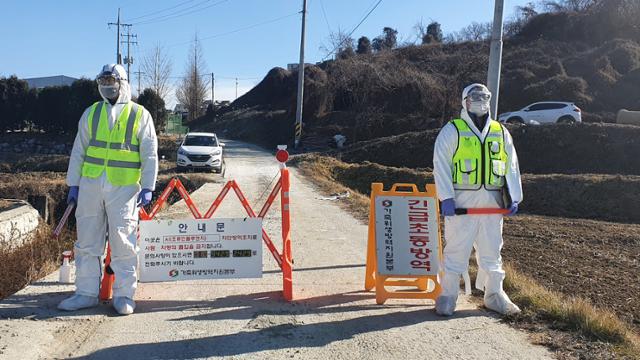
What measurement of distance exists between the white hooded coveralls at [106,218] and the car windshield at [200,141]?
18008 mm

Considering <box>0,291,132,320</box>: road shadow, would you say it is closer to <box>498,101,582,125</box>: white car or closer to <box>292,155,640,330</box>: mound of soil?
<box>292,155,640,330</box>: mound of soil

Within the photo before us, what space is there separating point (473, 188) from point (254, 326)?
7.86ft

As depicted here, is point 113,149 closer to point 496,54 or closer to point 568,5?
point 496,54

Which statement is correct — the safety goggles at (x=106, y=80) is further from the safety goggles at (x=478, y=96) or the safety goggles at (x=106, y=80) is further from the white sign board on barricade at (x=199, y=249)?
the safety goggles at (x=478, y=96)

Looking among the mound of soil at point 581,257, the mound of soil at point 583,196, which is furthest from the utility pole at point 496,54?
the mound of soil at point 583,196

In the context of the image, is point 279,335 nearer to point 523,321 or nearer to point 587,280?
point 523,321

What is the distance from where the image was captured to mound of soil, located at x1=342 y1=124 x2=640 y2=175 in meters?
25.7

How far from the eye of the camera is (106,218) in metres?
5.47

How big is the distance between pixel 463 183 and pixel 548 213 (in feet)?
51.5

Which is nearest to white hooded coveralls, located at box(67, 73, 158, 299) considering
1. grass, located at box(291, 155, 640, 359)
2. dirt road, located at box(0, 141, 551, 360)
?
dirt road, located at box(0, 141, 551, 360)

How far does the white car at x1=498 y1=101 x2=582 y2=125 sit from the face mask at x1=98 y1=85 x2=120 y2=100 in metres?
30.0

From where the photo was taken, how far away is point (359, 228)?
10945 mm

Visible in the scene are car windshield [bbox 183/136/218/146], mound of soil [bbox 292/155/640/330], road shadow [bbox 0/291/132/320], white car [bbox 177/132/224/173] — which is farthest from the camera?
car windshield [bbox 183/136/218/146]

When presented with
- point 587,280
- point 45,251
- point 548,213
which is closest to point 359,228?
point 587,280
